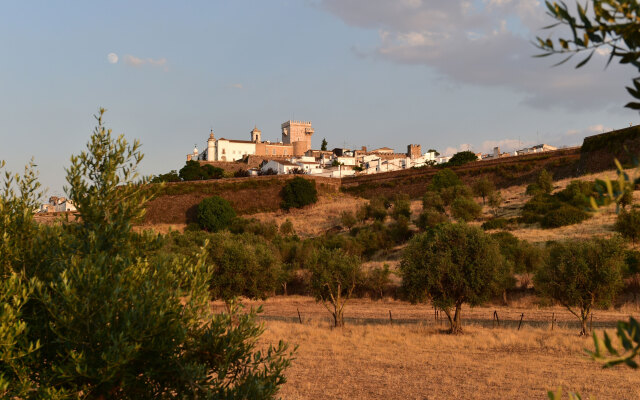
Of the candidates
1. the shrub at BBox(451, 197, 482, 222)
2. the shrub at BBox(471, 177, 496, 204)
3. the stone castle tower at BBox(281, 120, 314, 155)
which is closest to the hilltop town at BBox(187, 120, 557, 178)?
the stone castle tower at BBox(281, 120, 314, 155)

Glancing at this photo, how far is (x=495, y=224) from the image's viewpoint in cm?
4972

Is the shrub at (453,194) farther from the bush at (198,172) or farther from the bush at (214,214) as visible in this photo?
the bush at (198,172)

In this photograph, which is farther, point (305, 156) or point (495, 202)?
point (305, 156)

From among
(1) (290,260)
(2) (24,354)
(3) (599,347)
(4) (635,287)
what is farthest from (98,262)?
(1) (290,260)

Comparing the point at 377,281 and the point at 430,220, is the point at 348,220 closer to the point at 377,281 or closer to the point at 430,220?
the point at 430,220

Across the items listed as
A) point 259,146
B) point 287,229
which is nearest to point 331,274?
point 287,229

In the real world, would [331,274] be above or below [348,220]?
below

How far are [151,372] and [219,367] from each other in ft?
3.29

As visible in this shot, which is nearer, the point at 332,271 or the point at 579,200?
the point at 332,271

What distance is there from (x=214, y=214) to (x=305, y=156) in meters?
56.6

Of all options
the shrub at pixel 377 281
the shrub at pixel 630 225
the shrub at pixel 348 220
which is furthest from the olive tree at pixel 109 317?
the shrub at pixel 348 220

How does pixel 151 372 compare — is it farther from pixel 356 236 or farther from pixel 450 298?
pixel 356 236

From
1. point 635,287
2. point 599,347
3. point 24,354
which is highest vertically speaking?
point 599,347

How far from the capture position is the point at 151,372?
7.06m
